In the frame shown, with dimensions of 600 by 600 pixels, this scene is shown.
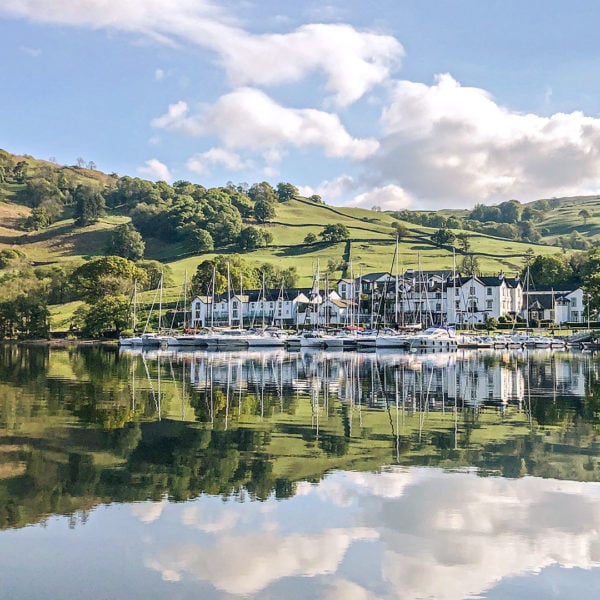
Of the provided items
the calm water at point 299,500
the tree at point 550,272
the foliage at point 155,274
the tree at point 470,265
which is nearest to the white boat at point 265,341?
the foliage at point 155,274

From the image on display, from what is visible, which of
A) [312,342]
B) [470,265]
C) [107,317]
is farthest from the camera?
[470,265]

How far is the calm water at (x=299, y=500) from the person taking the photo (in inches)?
503

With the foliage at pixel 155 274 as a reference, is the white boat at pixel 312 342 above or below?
below

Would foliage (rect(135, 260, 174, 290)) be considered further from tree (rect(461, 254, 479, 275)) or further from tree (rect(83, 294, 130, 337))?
tree (rect(461, 254, 479, 275))

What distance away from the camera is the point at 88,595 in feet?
39.3

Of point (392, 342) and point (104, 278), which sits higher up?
point (104, 278)

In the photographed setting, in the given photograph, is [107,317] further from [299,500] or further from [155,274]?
[299,500]

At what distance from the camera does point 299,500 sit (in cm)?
1748

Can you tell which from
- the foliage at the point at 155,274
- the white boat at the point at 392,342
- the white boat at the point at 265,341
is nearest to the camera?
the white boat at the point at 392,342

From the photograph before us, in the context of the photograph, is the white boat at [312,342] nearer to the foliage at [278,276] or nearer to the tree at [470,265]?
the foliage at [278,276]

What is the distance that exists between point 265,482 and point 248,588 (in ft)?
22.2

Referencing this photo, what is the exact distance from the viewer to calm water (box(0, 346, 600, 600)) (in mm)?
12781

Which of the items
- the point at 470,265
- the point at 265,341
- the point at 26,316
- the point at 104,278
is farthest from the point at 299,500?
the point at 470,265

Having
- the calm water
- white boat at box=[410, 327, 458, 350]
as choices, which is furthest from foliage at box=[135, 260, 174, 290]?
the calm water
